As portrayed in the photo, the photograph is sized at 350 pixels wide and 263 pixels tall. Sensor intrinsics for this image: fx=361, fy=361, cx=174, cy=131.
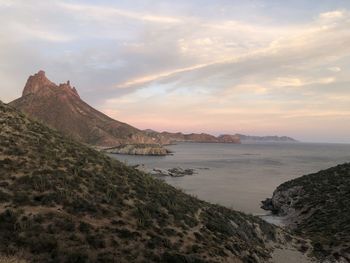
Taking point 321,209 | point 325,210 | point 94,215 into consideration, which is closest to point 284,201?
point 321,209

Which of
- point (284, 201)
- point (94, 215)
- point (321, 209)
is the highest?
point (94, 215)

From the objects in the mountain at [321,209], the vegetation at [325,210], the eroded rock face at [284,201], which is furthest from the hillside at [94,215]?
the eroded rock face at [284,201]

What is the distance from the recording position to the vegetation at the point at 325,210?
29.5 meters

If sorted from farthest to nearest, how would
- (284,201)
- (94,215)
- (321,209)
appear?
(284,201), (321,209), (94,215)

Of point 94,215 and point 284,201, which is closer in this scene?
point 94,215

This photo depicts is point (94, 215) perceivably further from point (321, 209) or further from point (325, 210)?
point (321, 209)

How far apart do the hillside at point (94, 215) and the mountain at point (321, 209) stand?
474cm

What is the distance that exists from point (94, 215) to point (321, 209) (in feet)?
108

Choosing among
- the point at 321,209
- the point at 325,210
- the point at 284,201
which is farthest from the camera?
the point at 284,201

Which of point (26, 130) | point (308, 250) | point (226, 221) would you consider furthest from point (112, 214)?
point (308, 250)

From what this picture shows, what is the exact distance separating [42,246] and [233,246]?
40.0 ft

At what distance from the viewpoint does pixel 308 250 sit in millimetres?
28797

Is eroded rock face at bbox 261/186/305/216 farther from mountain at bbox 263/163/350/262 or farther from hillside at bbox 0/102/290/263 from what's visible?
hillside at bbox 0/102/290/263

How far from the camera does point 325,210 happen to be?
4325 cm
